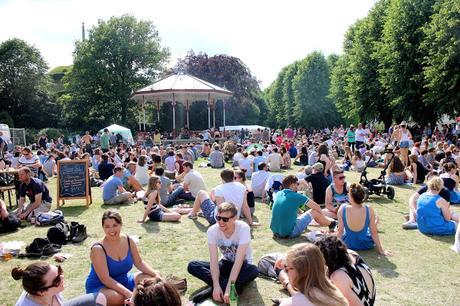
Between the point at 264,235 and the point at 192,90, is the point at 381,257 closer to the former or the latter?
the point at 264,235

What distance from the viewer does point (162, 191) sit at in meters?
11.3

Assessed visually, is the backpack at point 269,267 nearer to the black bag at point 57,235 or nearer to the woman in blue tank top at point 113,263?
the woman in blue tank top at point 113,263

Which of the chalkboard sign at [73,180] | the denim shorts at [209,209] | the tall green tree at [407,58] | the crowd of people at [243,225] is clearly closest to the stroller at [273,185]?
the crowd of people at [243,225]

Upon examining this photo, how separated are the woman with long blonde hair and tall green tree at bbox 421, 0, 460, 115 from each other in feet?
78.8

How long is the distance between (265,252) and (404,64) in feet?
87.3

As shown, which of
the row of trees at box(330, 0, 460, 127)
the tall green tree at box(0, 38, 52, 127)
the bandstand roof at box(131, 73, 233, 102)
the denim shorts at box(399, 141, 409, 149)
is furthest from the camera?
the tall green tree at box(0, 38, 52, 127)

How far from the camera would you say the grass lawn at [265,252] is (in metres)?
5.62

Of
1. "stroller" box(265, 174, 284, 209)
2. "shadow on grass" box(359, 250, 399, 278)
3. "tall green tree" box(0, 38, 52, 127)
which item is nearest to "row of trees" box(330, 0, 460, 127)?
"stroller" box(265, 174, 284, 209)

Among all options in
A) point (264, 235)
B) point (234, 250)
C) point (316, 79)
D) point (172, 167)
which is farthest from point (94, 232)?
point (316, 79)

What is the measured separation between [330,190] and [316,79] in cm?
5984

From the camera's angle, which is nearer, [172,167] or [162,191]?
[162,191]

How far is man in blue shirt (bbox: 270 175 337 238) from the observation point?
7910 mm

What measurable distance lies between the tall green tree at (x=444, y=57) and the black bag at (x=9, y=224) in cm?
2273

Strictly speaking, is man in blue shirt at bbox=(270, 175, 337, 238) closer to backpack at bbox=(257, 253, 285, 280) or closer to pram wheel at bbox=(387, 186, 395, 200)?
backpack at bbox=(257, 253, 285, 280)
